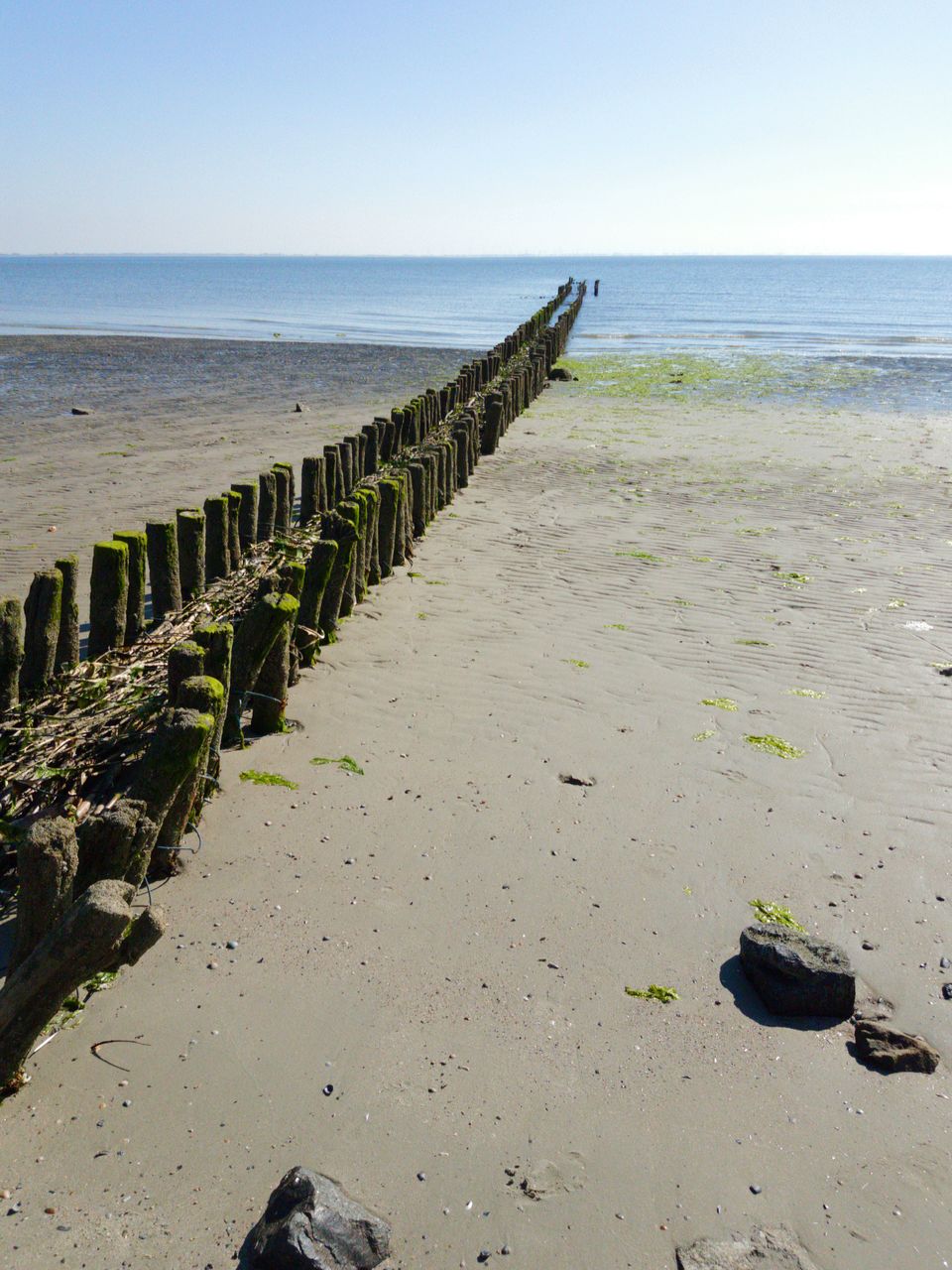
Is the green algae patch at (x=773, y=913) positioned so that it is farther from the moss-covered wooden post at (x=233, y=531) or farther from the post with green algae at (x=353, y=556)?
the moss-covered wooden post at (x=233, y=531)

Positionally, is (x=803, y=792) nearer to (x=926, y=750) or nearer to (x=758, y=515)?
(x=926, y=750)

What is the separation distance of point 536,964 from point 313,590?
Result: 3492mm

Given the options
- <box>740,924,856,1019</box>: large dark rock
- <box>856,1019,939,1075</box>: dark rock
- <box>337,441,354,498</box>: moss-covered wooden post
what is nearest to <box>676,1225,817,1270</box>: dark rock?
<box>856,1019,939,1075</box>: dark rock

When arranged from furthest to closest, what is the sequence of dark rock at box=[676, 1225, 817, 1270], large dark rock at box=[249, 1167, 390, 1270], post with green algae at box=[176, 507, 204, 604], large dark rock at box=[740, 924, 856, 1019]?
post with green algae at box=[176, 507, 204, 604] < large dark rock at box=[740, 924, 856, 1019] < dark rock at box=[676, 1225, 817, 1270] < large dark rock at box=[249, 1167, 390, 1270]

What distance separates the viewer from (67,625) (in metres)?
6.11

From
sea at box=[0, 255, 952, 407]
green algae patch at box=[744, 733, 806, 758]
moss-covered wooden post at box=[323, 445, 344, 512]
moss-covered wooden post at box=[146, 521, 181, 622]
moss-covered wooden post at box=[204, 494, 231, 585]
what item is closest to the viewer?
green algae patch at box=[744, 733, 806, 758]

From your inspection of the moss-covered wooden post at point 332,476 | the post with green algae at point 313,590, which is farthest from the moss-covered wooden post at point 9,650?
the moss-covered wooden post at point 332,476

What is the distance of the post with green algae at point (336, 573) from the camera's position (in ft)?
24.2

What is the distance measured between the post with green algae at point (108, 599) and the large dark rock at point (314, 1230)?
13.5 ft

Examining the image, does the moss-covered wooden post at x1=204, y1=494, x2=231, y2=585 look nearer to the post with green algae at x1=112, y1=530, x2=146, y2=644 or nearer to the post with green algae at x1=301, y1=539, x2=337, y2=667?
the post with green algae at x1=112, y1=530, x2=146, y2=644

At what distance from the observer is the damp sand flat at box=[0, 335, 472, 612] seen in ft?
35.6

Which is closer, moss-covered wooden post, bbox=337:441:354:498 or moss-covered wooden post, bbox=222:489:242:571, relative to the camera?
moss-covered wooden post, bbox=222:489:242:571

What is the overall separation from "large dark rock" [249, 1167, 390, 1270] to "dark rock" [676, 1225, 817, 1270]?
912 millimetres

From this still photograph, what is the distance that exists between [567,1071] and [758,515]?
9.54 meters
